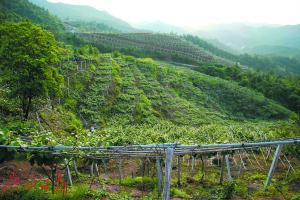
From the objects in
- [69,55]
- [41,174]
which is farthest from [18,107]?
[69,55]

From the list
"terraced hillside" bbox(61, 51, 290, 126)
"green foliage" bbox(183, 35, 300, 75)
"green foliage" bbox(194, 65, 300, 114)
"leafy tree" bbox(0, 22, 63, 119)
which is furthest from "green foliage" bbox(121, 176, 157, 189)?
"green foliage" bbox(183, 35, 300, 75)

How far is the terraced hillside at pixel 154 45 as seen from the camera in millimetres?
94312

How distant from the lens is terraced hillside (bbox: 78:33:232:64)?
9431 centimetres

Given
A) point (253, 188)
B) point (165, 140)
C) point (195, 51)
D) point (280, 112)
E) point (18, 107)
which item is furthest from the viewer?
point (195, 51)

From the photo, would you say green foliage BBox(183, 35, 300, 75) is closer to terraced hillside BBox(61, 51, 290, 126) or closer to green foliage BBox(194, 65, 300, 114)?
green foliage BBox(194, 65, 300, 114)

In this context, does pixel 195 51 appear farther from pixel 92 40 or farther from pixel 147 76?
pixel 147 76

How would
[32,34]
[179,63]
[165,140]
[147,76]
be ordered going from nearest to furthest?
[165,140] < [32,34] < [147,76] < [179,63]

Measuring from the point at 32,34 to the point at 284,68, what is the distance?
6197 inches

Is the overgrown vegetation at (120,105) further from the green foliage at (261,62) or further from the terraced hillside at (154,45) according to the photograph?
the green foliage at (261,62)

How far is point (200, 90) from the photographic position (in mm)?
61000

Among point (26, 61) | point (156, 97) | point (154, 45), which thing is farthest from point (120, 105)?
point (154, 45)

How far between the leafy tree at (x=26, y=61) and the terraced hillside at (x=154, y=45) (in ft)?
219

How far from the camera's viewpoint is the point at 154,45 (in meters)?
103

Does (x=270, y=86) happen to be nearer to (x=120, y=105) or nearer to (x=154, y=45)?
(x=154, y=45)
